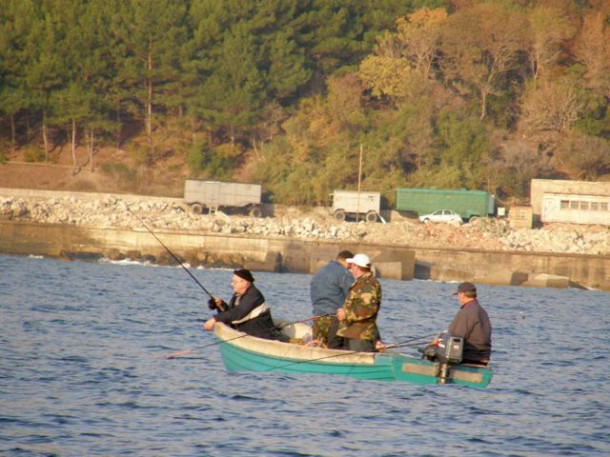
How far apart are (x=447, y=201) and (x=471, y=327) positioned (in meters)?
48.6

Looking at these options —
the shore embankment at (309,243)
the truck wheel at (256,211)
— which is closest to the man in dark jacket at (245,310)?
the shore embankment at (309,243)

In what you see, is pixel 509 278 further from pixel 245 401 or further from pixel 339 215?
pixel 245 401

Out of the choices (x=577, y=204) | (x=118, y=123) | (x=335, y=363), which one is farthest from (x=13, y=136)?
(x=335, y=363)

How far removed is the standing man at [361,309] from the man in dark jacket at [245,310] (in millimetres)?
1446

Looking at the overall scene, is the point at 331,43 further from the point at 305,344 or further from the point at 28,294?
the point at 305,344

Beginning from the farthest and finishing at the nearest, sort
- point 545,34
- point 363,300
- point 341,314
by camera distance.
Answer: point 545,34 → point 341,314 → point 363,300

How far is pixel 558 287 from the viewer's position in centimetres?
4972

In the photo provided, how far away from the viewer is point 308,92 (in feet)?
250

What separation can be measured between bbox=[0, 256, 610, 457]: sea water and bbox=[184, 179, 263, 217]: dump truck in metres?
36.9

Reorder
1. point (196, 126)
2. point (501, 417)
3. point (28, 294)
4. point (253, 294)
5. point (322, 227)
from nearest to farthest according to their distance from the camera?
1. point (501, 417)
2. point (253, 294)
3. point (28, 294)
4. point (322, 227)
5. point (196, 126)

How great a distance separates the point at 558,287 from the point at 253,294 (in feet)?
119

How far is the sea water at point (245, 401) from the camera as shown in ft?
38.0

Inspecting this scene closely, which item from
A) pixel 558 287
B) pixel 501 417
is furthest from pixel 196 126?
pixel 501 417

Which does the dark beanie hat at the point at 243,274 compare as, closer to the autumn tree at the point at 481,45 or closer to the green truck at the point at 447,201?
the green truck at the point at 447,201
